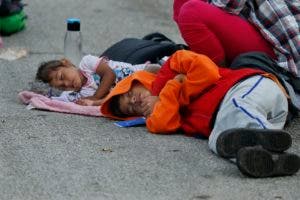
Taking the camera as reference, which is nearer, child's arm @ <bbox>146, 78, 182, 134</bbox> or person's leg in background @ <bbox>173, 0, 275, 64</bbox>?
child's arm @ <bbox>146, 78, 182, 134</bbox>

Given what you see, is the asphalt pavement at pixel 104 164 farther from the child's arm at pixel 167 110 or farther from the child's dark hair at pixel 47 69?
the child's dark hair at pixel 47 69

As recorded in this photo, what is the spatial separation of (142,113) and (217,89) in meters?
0.47

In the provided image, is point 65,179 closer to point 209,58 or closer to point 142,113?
point 142,113

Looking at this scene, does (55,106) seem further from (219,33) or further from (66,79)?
(219,33)

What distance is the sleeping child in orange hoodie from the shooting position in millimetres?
3791

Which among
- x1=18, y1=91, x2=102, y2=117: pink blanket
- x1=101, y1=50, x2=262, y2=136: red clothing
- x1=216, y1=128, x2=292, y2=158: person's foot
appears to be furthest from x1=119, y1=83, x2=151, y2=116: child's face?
x1=216, y1=128, x2=292, y2=158: person's foot

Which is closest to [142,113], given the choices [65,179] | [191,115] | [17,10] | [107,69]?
[191,115]

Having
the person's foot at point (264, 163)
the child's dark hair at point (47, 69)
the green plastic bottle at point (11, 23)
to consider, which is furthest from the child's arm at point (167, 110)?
the green plastic bottle at point (11, 23)

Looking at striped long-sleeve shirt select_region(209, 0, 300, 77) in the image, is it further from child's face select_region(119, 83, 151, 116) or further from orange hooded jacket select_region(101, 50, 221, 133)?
child's face select_region(119, 83, 151, 116)

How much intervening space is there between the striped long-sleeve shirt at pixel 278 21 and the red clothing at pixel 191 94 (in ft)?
1.37

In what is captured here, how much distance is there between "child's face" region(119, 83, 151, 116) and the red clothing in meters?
0.11

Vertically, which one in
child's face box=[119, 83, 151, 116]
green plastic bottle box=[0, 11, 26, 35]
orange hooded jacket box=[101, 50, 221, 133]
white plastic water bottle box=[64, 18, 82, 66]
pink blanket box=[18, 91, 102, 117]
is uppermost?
orange hooded jacket box=[101, 50, 221, 133]

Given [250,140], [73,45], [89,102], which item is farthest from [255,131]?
[73,45]

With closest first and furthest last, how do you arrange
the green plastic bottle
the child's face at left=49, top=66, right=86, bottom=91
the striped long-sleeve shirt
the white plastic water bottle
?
the striped long-sleeve shirt < the child's face at left=49, top=66, right=86, bottom=91 < the white plastic water bottle < the green plastic bottle
